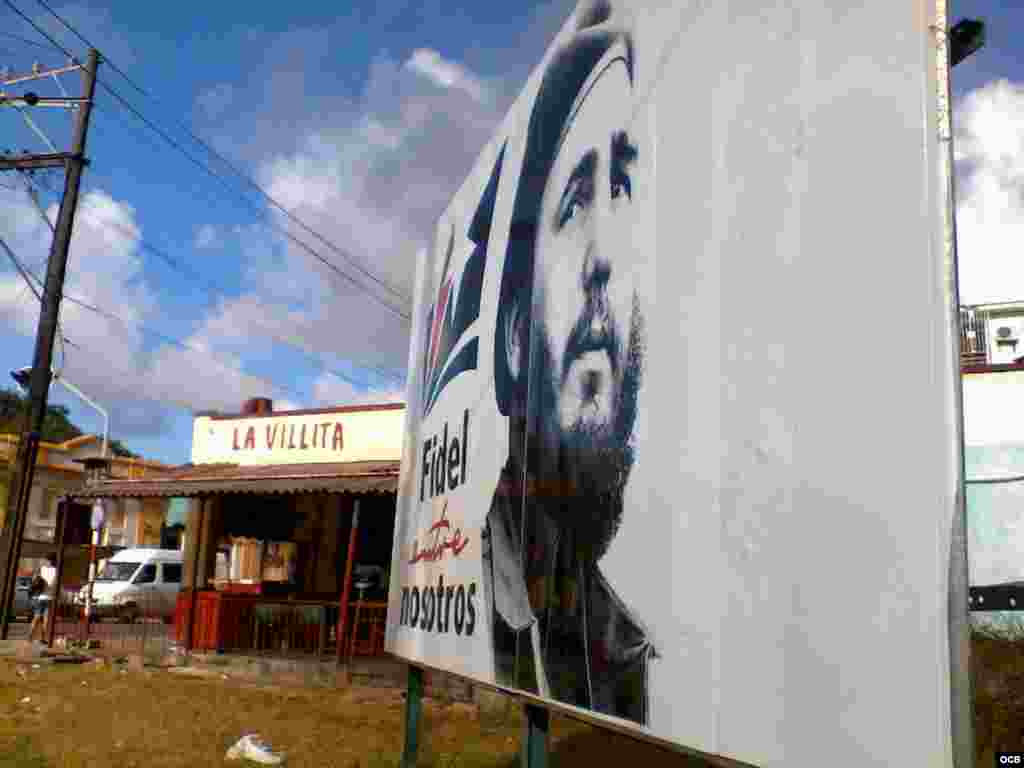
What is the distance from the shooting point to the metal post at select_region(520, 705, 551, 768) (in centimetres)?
307

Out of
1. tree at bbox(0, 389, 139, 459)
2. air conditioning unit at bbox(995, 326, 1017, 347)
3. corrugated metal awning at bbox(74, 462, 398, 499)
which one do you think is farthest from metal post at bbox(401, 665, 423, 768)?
tree at bbox(0, 389, 139, 459)

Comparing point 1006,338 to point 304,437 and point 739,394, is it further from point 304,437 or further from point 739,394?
point 739,394

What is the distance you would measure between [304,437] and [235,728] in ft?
27.0

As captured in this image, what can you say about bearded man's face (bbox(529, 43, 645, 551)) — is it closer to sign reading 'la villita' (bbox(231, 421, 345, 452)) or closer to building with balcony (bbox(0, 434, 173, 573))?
sign reading 'la villita' (bbox(231, 421, 345, 452))

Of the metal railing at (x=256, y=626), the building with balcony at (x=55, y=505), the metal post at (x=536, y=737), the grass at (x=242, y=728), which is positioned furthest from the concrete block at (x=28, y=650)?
the building with balcony at (x=55, y=505)

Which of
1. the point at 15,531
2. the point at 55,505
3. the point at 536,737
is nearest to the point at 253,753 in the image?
the point at 536,737

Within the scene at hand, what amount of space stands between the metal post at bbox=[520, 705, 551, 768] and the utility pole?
1578 cm

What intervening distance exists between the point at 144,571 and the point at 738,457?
87.7ft

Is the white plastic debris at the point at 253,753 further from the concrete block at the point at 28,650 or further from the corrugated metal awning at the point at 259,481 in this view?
the concrete block at the point at 28,650

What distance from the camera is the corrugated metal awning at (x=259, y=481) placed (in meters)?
13.4

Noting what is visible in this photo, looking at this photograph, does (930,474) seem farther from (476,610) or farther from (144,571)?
(144,571)

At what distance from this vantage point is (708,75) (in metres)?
2.14

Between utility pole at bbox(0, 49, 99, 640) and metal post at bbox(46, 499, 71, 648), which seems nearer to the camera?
metal post at bbox(46, 499, 71, 648)

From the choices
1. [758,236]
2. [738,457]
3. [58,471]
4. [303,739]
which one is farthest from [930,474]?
[58,471]
